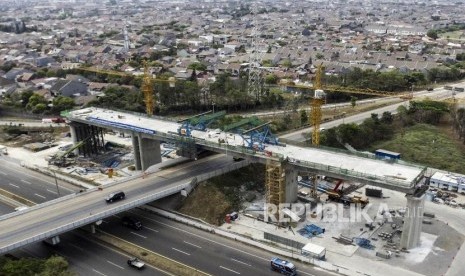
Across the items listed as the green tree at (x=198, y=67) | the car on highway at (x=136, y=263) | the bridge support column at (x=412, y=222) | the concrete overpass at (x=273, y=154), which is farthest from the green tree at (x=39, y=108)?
the bridge support column at (x=412, y=222)

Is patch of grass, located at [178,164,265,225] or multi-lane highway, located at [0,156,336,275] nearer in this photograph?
multi-lane highway, located at [0,156,336,275]

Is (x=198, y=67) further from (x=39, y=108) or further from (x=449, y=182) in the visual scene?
(x=449, y=182)

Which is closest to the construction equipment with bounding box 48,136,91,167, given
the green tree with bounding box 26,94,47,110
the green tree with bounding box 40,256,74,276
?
the green tree with bounding box 26,94,47,110

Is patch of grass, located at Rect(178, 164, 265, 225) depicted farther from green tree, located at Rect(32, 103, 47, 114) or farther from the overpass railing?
green tree, located at Rect(32, 103, 47, 114)

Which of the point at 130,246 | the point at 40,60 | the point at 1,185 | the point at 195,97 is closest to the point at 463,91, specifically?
the point at 195,97

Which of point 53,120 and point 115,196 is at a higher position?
point 115,196

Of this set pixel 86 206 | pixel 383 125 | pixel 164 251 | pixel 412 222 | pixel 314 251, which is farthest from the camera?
pixel 383 125

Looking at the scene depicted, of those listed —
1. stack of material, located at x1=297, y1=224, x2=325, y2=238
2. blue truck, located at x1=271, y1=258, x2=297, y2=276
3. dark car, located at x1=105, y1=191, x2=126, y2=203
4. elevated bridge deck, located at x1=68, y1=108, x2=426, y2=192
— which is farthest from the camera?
dark car, located at x1=105, y1=191, x2=126, y2=203

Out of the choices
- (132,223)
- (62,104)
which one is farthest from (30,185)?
(62,104)
